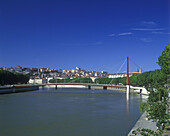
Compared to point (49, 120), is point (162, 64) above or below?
above

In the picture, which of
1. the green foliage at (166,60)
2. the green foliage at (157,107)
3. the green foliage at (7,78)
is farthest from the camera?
the green foliage at (7,78)

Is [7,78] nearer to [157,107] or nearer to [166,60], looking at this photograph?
[166,60]

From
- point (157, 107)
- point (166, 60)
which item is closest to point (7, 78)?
point (166, 60)

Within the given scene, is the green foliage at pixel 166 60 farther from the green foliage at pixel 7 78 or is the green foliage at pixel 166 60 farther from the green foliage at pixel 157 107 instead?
the green foliage at pixel 7 78

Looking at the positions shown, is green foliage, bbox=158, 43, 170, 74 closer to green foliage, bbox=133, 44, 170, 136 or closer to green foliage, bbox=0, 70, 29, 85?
green foliage, bbox=133, 44, 170, 136

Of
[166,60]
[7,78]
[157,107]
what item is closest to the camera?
[157,107]

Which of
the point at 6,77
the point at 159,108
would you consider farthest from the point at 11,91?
the point at 159,108

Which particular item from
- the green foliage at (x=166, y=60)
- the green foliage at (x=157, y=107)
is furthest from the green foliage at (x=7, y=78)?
the green foliage at (x=157, y=107)

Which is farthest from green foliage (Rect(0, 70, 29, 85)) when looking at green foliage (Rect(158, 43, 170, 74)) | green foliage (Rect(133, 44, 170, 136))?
green foliage (Rect(133, 44, 170, 136))

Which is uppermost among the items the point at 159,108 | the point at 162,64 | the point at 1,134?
the point at 162,64

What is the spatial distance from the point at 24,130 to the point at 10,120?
10.5ft

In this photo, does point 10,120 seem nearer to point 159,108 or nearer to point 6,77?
A: point 159,108

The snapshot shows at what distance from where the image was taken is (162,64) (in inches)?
989

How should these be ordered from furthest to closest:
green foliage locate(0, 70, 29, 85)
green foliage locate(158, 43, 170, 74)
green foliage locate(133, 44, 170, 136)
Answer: green foliage locate(0, 70, 29, 85)
green foliage locate(158, 43, 170, 74)
green foliage locate(133, 44, 170, 136)
